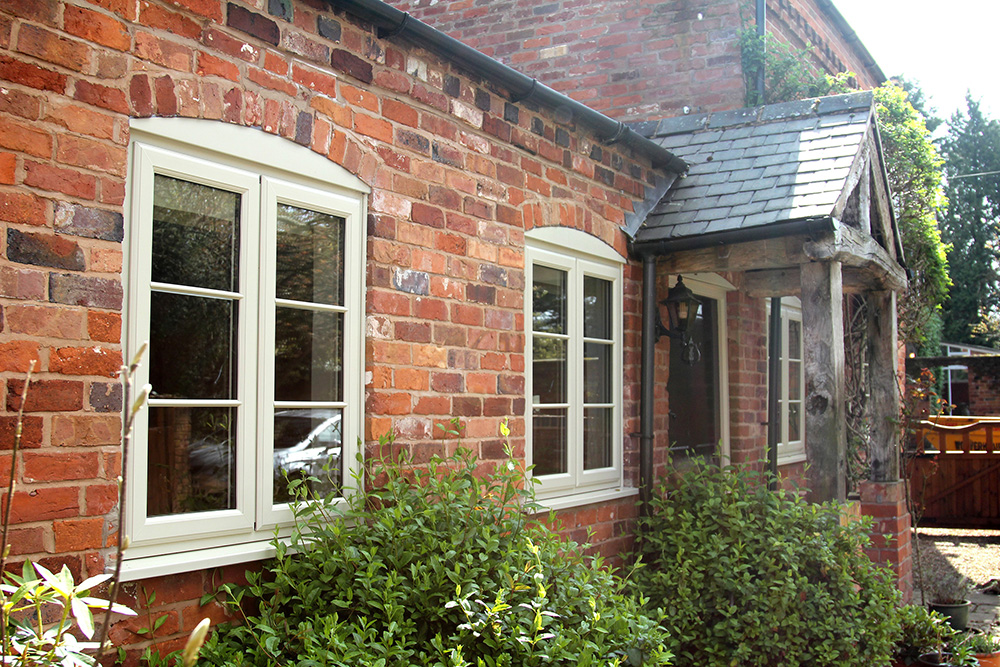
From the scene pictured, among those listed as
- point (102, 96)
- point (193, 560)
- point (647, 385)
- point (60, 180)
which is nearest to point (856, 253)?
point (647, 385)

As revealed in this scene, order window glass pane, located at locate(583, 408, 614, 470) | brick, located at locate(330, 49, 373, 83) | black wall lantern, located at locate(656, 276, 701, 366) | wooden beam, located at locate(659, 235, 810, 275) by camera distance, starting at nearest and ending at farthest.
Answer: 1. brick, located at locate(330, 49, 373, 83)
2. wooden beam, located at locate(659, 235, 810, 275)
3. window glass pane, located at locate(583, 408, 614, 470)
4. black wall lantern, located at locate(656, 276, 701, 366)

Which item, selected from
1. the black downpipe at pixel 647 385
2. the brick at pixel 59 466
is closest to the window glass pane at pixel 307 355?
the brick at pixel 59 466

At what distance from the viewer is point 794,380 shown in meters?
8.84

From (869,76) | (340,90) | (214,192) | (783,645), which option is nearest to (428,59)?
(340,90)

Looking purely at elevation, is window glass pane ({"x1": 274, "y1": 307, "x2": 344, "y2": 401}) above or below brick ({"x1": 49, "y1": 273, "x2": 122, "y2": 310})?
below

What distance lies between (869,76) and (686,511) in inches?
386

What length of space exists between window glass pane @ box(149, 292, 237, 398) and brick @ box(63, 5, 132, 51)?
0.89 metres

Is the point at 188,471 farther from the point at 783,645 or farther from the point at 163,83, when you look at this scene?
the point at 783,645

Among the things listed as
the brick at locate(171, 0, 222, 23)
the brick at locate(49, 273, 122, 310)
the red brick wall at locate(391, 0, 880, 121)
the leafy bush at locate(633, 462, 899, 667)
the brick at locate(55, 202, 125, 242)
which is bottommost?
the leafy bush at locate(633, 462, 899, 667)

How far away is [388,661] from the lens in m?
3.15

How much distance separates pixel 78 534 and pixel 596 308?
375 cm

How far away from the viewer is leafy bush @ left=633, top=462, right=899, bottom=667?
503cm

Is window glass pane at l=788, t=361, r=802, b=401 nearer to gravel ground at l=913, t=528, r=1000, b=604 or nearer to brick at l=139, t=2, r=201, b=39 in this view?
gravel ground at l=913, t=528, r=1000, b=604

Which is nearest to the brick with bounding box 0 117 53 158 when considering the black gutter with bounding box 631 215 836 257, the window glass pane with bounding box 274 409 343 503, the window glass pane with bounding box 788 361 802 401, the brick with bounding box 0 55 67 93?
the brick with bounding box 0 55 67 93
